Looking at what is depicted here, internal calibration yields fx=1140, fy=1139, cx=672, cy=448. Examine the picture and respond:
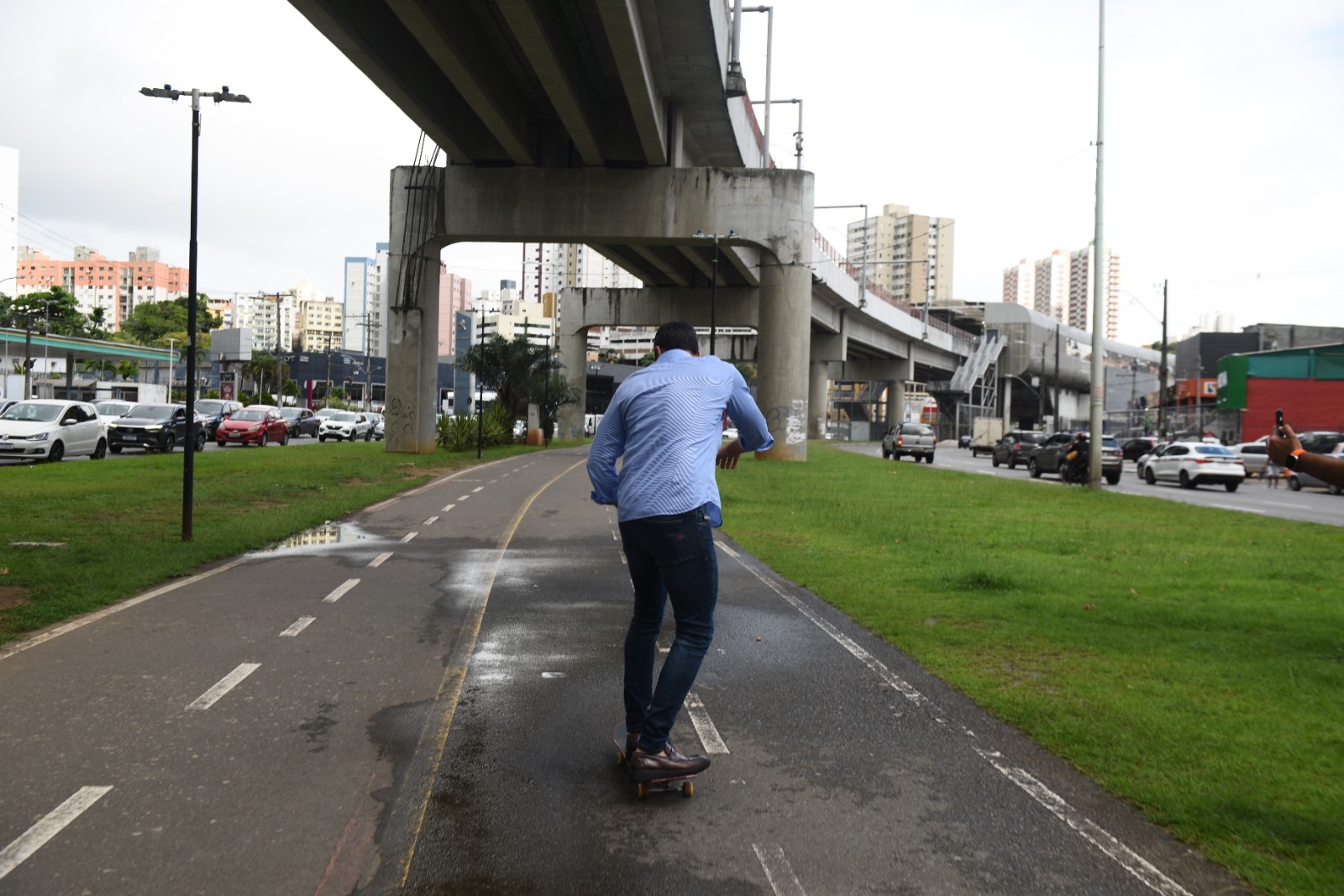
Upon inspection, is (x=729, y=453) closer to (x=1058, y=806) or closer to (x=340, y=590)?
(x=1058, y=806)

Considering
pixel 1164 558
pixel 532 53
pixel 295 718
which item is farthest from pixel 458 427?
pixel 295 718

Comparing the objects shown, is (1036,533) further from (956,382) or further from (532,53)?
(956,382)

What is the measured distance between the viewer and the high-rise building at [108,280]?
607 feet

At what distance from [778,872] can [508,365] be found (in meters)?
54.7

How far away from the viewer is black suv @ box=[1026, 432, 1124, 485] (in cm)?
3831

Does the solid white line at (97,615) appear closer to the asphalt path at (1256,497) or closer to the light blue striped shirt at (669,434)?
the light blue striped shirt at (669,434)

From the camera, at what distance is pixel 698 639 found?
5.07 metres

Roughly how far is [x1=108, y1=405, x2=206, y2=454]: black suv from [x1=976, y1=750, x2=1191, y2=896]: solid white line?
36.1 metres

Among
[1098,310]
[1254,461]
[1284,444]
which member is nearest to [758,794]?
[1284,444]

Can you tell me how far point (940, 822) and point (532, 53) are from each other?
22.2 meters

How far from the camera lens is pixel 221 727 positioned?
598cm

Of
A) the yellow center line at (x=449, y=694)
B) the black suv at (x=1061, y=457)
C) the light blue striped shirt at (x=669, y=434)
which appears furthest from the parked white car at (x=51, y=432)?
the black suv at (x=1061, y=457)

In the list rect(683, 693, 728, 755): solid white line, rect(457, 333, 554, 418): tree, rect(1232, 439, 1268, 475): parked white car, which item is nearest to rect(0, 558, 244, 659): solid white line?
rect(683, 693, 728, 755): solid white line

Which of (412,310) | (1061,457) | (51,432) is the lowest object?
(1061,457)
